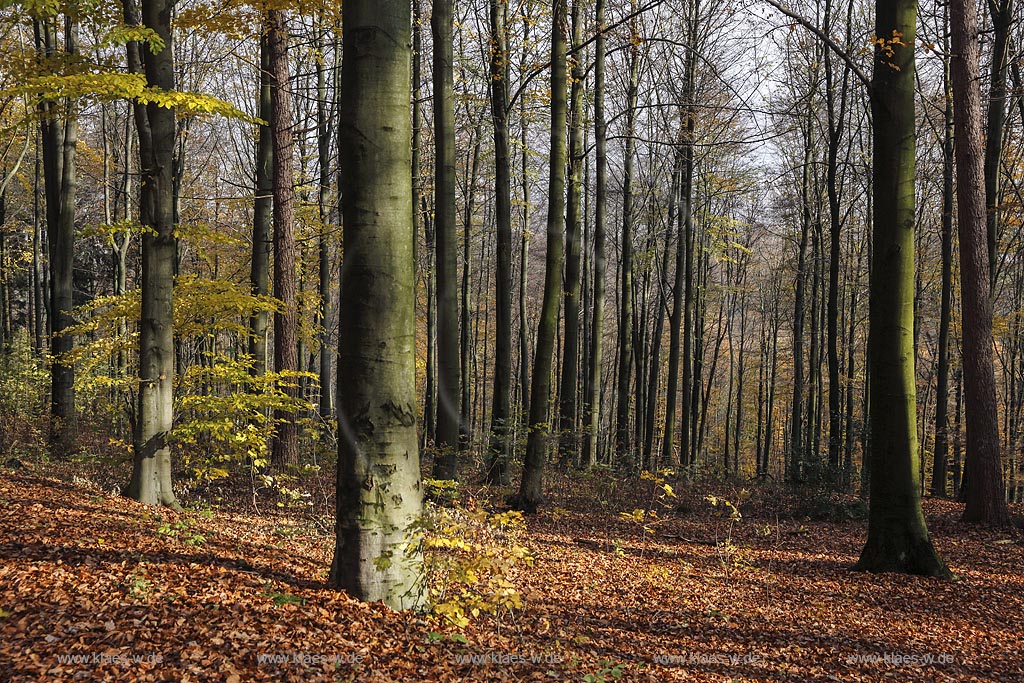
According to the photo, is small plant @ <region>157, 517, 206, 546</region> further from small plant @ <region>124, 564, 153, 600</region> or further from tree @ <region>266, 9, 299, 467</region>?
tree @ <region>266, 9, 299, 467</region>

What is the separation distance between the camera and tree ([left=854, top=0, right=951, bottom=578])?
26.3 feet

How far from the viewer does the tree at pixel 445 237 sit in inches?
403

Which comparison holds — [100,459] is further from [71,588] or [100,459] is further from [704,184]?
[704,184]

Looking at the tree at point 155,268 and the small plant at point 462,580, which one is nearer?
the small plant at point 462,580

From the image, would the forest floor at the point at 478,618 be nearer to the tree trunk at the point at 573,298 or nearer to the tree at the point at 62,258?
the tree trunk at the point at 573,298

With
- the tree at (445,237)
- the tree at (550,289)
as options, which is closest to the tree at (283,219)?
the tree at (445,237)

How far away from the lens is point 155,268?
25.7ft

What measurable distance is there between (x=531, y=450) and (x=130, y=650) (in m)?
7.30

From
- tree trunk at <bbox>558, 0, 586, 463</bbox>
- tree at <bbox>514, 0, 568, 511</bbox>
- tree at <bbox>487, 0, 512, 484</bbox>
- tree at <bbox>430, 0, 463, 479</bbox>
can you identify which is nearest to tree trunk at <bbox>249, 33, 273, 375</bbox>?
tree at <bbox>430, 0, 463, 479</bbox>

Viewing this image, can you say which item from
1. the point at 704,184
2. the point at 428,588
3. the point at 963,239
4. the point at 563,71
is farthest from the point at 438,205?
the point at 704,184

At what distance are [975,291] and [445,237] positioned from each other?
876 cm

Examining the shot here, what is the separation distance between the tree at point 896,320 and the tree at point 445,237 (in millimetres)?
5746

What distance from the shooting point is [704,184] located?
865 inches

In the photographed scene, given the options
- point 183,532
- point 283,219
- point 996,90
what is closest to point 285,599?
point 183,532
